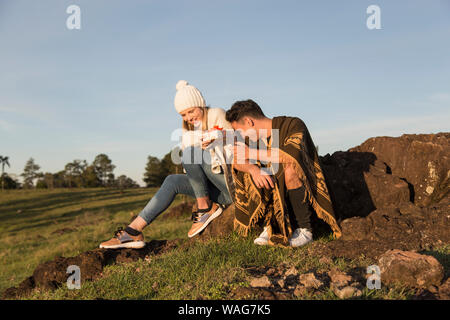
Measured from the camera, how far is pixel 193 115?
4875 mm

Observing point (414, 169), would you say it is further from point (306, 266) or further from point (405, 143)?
point (306, 266)

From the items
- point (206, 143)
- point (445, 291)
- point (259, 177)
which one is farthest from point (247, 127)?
point (445, 291)

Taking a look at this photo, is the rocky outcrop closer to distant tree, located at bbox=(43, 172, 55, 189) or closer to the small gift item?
the small gift item

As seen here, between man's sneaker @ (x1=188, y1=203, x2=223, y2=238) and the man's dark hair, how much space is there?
4.98 ft

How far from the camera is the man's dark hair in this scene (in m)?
4.61

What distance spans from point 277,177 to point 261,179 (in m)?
0.24

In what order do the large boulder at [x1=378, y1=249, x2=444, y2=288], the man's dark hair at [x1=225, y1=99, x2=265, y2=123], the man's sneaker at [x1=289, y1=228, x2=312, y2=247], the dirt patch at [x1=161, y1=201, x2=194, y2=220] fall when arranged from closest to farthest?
1. the large boulder at [x1=378, y1=249, x2=444, y2=288]
2. the man's sneaker at [x1=289, y1=228, x2=312, y2=247]
3. the man's dark hair at [x1=225, y1=99, x2=265, y2=123]
4. the dirt patch at [x1=161, y1=201, x2=194, y2=220]

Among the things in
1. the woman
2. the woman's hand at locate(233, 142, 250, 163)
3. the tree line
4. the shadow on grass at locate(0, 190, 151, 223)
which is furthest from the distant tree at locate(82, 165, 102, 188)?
the woman's hand at locate(233, 142, 250, 163)

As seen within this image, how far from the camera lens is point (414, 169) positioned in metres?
5.63

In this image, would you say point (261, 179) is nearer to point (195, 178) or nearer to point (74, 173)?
point (195, 178)

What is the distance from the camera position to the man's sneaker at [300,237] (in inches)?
177

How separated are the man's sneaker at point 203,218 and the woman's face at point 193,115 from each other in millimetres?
1342
